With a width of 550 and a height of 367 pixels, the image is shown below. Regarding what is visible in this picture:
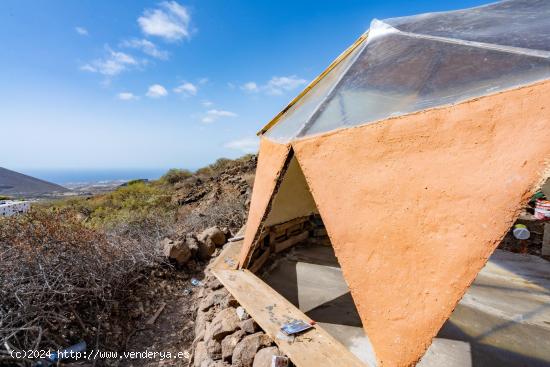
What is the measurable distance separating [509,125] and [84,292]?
4781 mm

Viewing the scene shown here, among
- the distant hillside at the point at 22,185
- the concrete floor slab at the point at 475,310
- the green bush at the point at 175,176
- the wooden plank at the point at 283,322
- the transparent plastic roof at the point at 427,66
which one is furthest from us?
the distant hillside at the point at 22,185

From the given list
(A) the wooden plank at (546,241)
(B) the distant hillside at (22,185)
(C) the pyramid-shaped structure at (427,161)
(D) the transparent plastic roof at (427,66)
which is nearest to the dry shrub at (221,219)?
(D) the transparent plastic roof at (427,66)

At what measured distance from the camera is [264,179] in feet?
11.8

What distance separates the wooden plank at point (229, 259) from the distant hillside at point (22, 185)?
30505 mm

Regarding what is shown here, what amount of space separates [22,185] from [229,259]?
3577 cm

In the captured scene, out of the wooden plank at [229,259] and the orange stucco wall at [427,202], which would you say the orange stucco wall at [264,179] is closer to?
the wooden plank at [229,259]

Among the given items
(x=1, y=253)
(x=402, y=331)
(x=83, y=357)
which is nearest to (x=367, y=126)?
(x=402, y=331)

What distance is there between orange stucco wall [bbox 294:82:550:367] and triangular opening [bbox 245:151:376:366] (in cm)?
98

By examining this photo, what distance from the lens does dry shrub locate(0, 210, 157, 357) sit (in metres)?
3.25

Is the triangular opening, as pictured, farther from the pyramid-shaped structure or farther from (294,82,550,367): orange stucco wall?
(294,82,550,367): orange stucco wall

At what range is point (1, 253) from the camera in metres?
3.81

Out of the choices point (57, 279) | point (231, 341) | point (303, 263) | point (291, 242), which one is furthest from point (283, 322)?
point (57, 279)

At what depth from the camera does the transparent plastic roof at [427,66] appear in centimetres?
212

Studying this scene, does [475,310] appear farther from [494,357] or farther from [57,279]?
[57,279]
